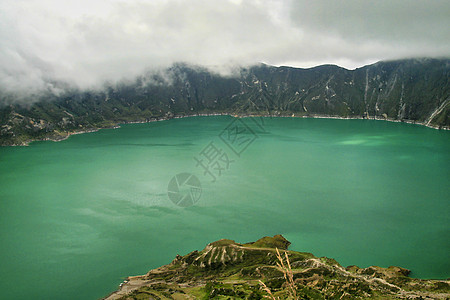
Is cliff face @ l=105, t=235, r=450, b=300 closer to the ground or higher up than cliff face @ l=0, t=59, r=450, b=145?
closer to the ground

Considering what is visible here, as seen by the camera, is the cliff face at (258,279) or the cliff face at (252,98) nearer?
the cliff face at (258,279)

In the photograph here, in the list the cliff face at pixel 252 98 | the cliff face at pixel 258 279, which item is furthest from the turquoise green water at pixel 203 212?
the cliff face at pixel 252 98

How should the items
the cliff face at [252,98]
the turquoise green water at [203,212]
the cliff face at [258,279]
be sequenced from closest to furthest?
the cliff face at [258,279] < the turquoise green water at [203,212] < the cliff face at [252,98]

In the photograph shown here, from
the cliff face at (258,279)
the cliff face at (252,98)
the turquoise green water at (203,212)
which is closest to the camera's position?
the cliff face at (258,279)

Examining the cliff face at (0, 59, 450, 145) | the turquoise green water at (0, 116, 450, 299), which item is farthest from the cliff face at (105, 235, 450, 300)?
the cliff face at (0, 59, 450, 145)

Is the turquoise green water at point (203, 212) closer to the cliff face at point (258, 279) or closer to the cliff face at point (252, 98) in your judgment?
the cliff face at point (258, 279)

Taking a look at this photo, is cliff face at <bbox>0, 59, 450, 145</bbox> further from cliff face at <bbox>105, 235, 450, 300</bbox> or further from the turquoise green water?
cliff face at <bbox>105, 235, 450, 300</bbox>
